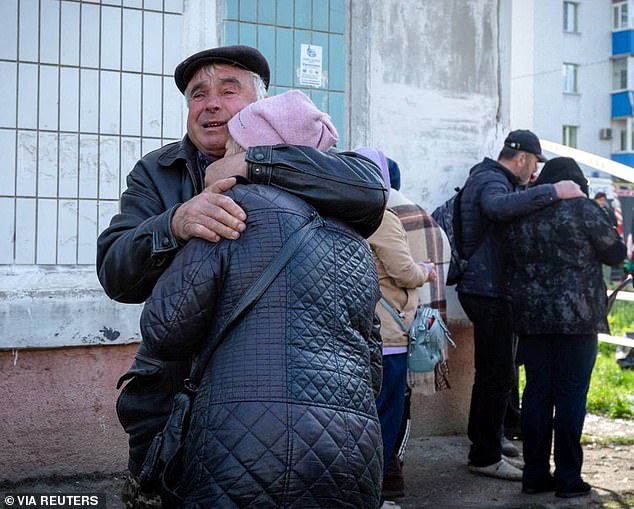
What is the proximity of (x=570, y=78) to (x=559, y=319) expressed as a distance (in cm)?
3660

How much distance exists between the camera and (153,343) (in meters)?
2.46

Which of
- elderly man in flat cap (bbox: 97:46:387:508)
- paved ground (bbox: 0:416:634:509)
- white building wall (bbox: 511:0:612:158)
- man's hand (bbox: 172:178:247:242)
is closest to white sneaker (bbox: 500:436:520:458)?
paved ground (bbox: 0:416:634:509)

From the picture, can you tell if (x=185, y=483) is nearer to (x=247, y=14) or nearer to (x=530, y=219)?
(x=530, y=219)

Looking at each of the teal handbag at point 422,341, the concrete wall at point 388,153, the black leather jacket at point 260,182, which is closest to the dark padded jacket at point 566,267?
the teal handbag at point 422,341

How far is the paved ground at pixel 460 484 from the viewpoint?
Result: 5.70 meters

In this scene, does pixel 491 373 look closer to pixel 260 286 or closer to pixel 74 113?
pixel 74 113

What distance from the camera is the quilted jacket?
227cm

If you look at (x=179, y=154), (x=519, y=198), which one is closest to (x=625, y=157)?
(x=519, y=198)

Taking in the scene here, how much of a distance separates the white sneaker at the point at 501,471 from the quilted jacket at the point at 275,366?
411cm

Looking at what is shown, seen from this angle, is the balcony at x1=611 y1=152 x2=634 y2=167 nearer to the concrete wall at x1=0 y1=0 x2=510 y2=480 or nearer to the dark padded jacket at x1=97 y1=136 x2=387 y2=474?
the concrete wall at x1=0 y1=0 x2=510 y2=480

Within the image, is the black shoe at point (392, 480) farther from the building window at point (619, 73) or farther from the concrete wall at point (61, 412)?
the building window at point (619, 73)

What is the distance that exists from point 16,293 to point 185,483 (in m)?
3.53

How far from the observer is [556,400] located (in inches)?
229

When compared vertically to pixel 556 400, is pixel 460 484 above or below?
below
